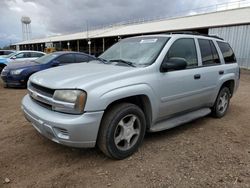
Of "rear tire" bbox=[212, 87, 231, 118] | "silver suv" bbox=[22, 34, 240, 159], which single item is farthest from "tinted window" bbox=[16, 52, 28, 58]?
"rear tire" bbox=[212, 87, 231, 118]

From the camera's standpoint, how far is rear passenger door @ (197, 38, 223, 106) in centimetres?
422

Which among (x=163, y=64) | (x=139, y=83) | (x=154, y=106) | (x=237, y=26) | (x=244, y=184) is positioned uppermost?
(x=237, y=26)

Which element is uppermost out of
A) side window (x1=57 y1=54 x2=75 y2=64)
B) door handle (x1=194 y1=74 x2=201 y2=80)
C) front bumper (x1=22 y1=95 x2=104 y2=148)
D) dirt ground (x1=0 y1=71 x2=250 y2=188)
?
side window (x1=57 y1=54 x2=75 y2=64)

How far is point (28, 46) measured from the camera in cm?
7381

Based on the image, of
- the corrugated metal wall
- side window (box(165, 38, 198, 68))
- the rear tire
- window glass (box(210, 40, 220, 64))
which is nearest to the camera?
side window (box(165, 38, 198, 68))

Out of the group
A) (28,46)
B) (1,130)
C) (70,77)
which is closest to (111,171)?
(70,77)

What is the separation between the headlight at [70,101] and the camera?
2619 mm

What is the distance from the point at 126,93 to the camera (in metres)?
2.92

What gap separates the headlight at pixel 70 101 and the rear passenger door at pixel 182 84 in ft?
4.25

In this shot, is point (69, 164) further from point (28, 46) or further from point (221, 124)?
point (28, 46)

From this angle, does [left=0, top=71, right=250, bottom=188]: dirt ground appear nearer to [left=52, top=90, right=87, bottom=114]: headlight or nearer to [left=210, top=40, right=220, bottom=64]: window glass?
[left=52, top=90, right=87, bottom=114]: headlight

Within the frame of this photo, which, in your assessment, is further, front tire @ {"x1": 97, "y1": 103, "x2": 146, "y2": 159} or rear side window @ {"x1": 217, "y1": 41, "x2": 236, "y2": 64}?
rear side window @ {"x1": 217, "y1": 41, "x2": 236, "y2": 64}

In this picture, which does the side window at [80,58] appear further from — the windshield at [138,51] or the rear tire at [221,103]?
the rear tire at [221,103]

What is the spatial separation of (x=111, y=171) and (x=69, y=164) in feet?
1.98
